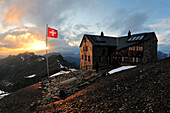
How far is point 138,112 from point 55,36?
13.5 metres

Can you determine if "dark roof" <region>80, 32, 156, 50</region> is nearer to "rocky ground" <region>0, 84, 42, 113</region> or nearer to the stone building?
the stone building

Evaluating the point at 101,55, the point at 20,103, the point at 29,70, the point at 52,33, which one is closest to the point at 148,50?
the point at 101,55

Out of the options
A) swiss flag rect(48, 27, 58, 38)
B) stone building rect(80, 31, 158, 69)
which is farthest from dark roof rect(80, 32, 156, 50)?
swiss flag rect(48, 27, 58, 38)

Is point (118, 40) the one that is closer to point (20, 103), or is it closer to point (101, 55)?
point (101, 55)

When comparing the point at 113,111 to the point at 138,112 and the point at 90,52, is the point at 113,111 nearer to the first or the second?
the point at 138,112

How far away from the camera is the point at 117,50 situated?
1081 inches

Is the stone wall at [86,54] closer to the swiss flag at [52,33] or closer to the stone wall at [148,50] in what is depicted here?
the stone wall at [148,50]

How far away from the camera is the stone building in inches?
897

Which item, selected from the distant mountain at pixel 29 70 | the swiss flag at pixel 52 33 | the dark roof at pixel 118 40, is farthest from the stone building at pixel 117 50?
the distant mountain at pixel 29 70

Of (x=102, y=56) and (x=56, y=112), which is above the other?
(x=102, y=56)

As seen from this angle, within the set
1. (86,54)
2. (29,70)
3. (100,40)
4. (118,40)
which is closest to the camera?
(100,40)

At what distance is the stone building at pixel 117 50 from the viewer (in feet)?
74.8

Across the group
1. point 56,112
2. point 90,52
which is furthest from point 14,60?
point 56,112

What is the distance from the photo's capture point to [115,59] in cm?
2769
